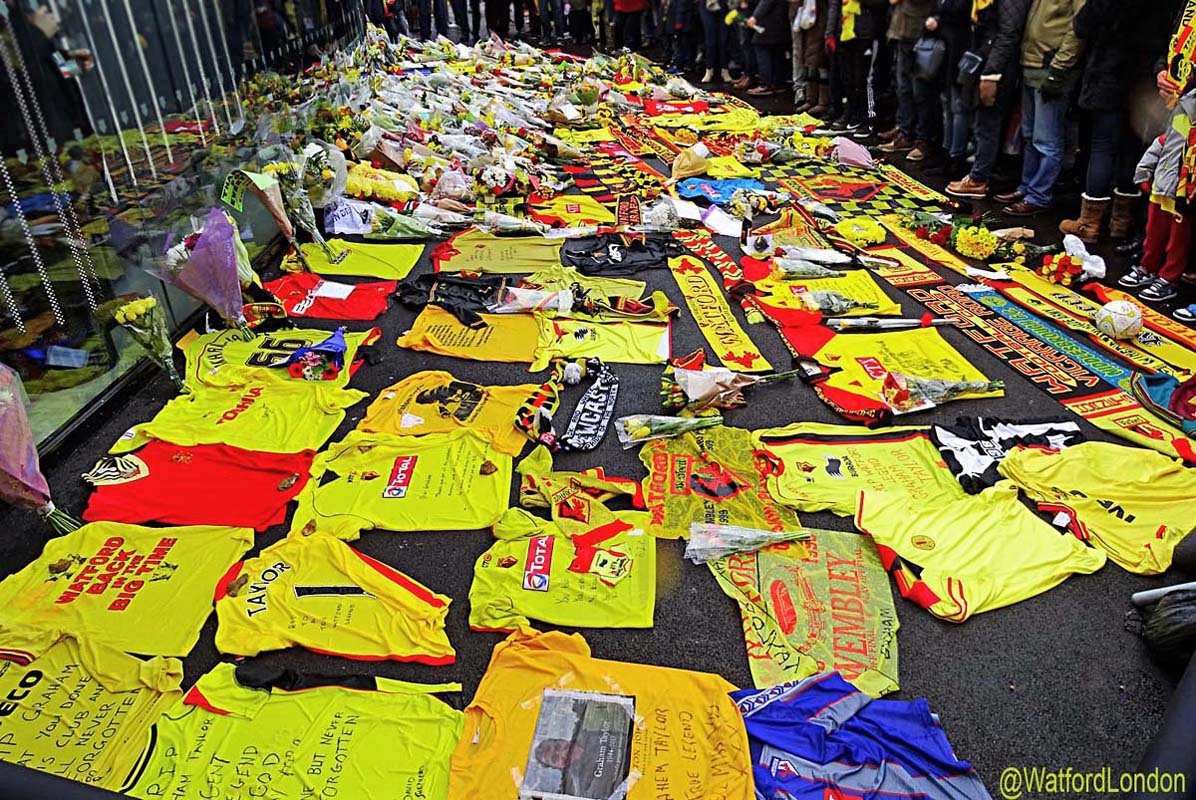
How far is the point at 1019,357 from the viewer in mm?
4414

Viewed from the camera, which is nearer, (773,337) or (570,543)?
(570,543)

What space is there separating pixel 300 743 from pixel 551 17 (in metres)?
17.2

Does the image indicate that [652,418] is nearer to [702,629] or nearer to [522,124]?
[702,629]

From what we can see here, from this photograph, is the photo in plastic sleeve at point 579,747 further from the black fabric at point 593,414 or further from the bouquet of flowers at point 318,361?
the bouquet of flowers at point 318,361

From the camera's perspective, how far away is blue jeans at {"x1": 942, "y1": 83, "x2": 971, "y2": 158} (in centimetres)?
709

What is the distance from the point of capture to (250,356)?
4387 millimetres

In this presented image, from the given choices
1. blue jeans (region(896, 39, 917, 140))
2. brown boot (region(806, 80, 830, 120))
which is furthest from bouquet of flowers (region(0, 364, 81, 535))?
brown boot (region(806, 80, 830, 120))

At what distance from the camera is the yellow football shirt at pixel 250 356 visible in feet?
13.7

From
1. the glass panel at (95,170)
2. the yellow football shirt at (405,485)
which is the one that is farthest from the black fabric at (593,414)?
the glass panel at (95,170)

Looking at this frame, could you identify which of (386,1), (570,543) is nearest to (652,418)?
(570,543)

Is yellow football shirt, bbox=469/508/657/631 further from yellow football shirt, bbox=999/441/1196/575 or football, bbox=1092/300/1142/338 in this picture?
football, bbox=1092/300/1142/338

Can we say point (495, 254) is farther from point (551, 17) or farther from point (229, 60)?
point (551, 17)

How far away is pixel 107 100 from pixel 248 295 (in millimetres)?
1318

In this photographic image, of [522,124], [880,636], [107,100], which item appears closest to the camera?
[880,636]
